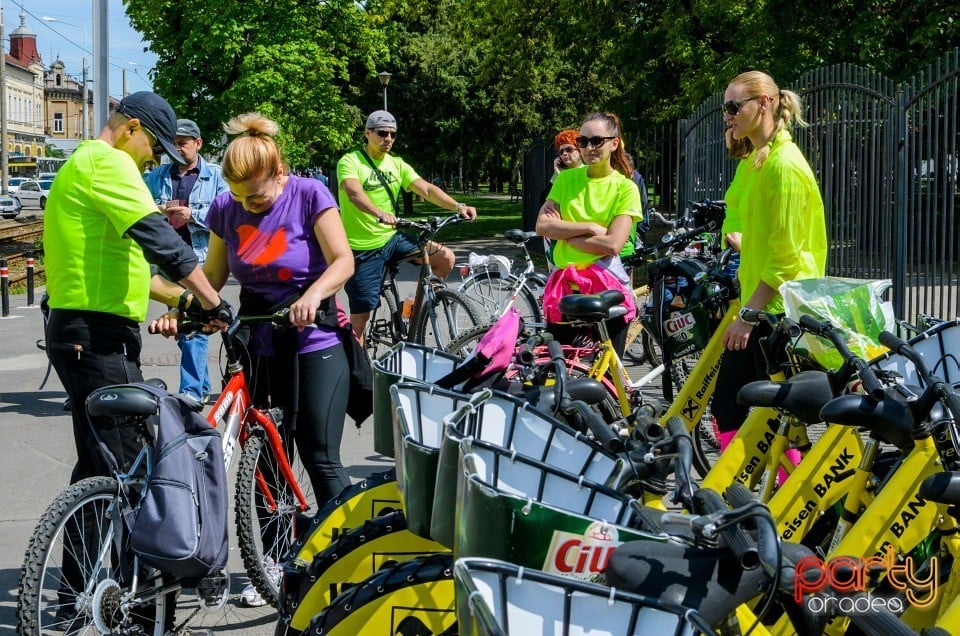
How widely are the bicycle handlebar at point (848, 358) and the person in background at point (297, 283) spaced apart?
1765mm

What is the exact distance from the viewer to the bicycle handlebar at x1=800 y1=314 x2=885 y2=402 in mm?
2814

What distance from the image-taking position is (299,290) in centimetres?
447

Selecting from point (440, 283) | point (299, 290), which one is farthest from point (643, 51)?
point (299, 290)

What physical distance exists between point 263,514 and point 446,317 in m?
4.14

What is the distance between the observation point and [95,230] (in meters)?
4.07

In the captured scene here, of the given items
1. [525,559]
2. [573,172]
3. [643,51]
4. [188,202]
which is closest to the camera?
[525,559]

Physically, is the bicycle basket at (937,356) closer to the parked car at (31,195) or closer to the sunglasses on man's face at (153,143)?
the sunglasses on man's face at (153,143)

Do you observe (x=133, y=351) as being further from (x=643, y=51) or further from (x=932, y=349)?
(x=643, y=51)

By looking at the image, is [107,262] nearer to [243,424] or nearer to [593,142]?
[243,424]

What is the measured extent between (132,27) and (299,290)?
36.0m

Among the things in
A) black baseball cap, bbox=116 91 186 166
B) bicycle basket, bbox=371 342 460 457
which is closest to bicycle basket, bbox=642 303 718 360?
bicycle basket, bbox=371 342 460 457

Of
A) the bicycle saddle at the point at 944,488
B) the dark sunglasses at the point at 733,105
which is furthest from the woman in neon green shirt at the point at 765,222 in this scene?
the bicycle saddle at the point at 944,488

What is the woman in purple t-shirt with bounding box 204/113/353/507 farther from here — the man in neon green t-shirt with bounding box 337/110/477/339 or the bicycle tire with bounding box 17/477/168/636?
the man in neon green t-shirt with bounding box 337/110/477/339

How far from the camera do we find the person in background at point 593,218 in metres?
6.17
